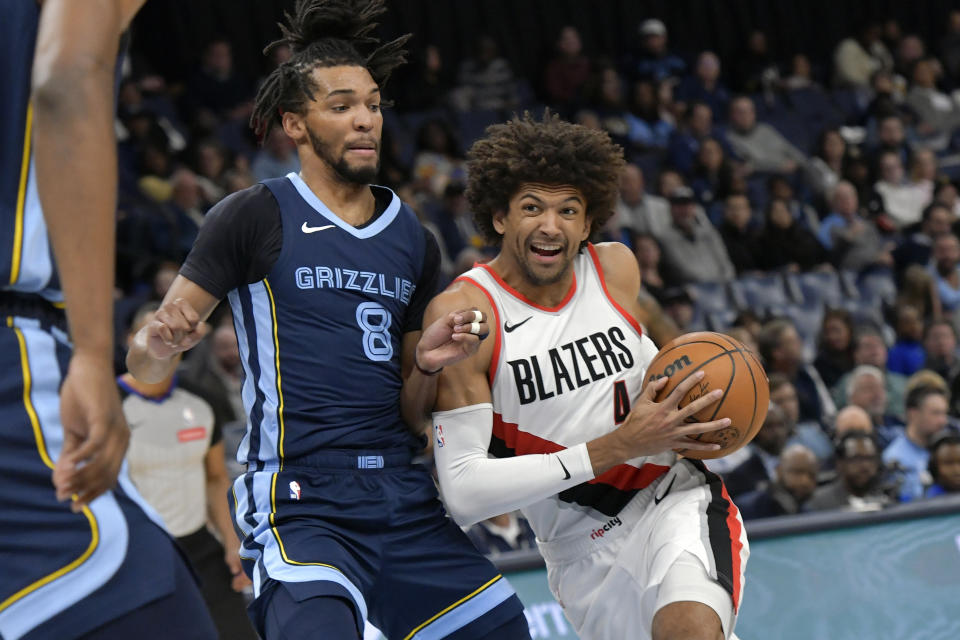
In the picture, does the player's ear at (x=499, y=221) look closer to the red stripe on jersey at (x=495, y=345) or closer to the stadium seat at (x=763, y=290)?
the red stripe on jersey at (x=495, y=345)

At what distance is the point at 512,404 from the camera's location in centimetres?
358

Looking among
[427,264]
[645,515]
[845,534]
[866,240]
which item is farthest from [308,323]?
[866,240]

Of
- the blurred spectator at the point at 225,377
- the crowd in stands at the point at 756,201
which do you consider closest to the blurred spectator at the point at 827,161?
the crowd in stands at the point at 756,201

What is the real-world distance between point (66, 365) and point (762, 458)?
5910 millimetres

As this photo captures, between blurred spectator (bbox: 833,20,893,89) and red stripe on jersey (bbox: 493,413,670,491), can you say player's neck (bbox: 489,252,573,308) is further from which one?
blurred spectator (bbox: 833,20,893,89)

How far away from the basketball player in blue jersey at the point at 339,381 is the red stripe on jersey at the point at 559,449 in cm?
38

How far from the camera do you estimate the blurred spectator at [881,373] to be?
27.7 ft

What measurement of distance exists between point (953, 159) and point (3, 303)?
1217 centimetres

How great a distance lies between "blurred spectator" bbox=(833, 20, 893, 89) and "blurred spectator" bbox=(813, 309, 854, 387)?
524 centimetres

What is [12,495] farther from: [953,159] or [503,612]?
[953,159]

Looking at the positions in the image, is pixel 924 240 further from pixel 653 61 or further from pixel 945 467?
pixel 945 467

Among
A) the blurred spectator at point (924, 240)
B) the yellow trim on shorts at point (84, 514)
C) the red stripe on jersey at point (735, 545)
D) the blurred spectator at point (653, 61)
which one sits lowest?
the blurred spectator at point (924, 240)

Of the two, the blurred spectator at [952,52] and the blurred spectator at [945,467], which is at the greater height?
the blurred spectator at [952,52]

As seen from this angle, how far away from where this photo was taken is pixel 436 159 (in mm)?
10078
